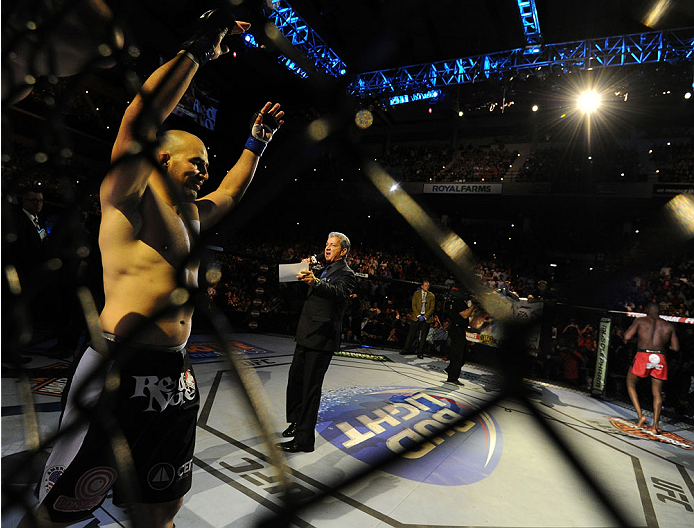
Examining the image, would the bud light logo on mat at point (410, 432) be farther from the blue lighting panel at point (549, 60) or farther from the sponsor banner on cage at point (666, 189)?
the sponsor banner on cage at point (666, 189)

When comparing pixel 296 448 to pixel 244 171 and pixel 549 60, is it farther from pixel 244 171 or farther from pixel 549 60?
pixel 549 60

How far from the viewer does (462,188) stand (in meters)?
13.7

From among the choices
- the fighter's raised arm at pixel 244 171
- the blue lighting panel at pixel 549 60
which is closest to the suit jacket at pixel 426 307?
the blue lighting panel at pixel 549 60

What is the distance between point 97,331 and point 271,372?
164 inches

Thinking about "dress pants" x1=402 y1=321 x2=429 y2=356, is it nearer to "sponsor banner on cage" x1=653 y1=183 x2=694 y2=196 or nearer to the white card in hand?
the white card in hand

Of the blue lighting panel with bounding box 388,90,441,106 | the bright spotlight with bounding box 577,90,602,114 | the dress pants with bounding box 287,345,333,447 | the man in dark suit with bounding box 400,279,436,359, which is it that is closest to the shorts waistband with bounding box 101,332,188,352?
the dress pants with bounding box 287,345,333,447

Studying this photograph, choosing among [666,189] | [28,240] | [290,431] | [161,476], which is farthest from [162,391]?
[666,189]

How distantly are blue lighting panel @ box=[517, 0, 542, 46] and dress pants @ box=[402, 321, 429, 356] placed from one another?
5866mm

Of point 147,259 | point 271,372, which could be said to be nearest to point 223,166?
point 271,372

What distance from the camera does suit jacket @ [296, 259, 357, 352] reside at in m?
2.65

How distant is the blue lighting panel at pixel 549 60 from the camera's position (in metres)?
6.92

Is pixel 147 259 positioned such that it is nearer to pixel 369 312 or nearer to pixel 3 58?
pixel 3 58

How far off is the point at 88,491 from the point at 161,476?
18 cm

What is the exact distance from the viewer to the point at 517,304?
21.7 inches
